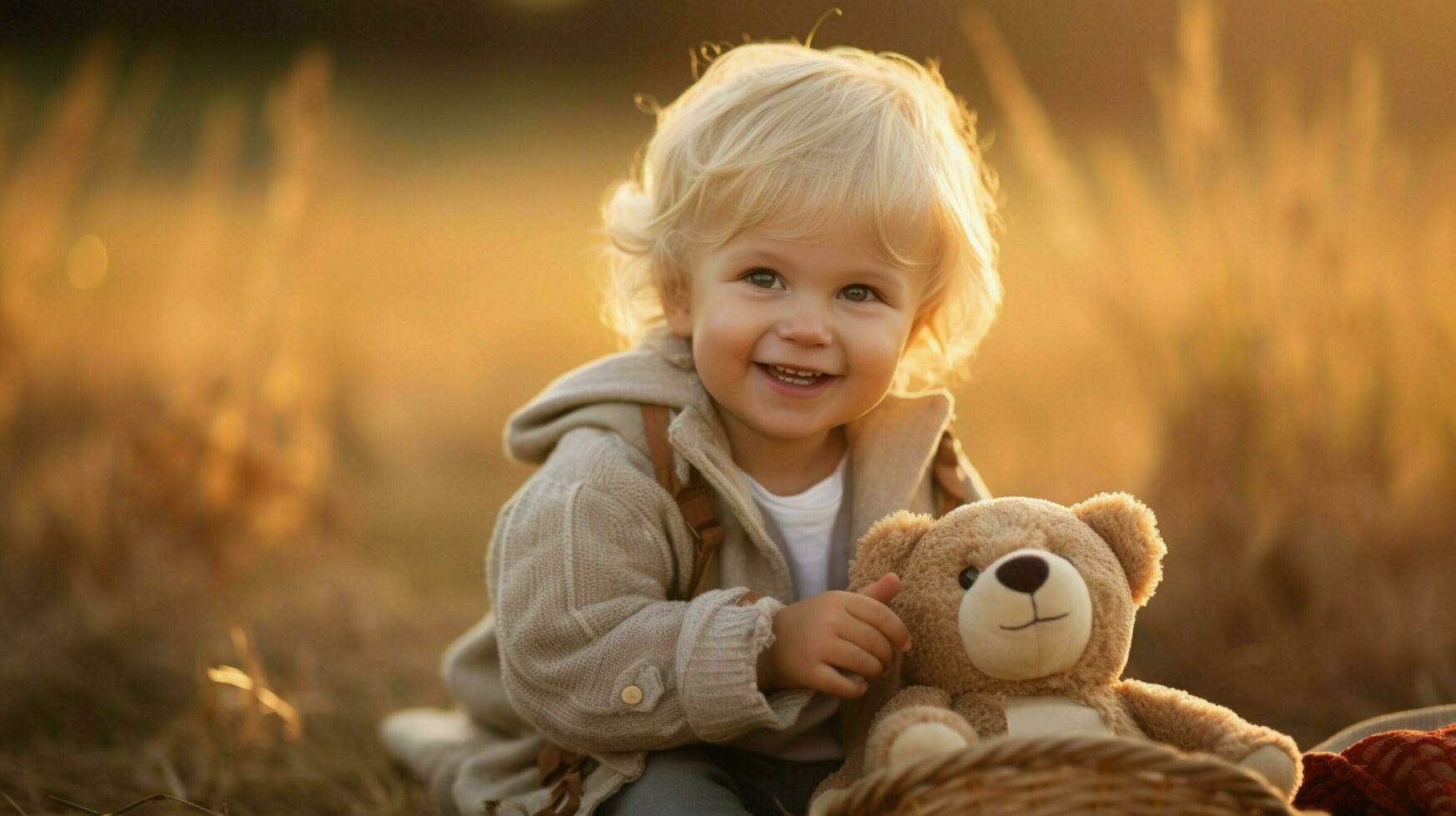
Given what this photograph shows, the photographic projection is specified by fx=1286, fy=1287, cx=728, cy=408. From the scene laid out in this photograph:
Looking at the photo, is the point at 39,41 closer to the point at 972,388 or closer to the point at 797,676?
the point at 972,388

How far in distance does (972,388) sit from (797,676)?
3.66m

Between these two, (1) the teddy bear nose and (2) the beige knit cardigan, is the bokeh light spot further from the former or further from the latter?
(1) the teddy bear nose

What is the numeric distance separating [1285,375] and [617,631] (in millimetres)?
1706

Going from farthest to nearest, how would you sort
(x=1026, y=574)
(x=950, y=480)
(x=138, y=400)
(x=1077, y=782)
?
(x=138, y=400)
(x=950, y=480)
(x=1026, y=574)
(x=1077, y=782)

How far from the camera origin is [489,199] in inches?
291

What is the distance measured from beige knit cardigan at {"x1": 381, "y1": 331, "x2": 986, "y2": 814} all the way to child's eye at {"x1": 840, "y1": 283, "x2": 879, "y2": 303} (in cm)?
28

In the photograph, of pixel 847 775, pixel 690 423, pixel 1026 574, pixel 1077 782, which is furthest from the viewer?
pixel 690 423

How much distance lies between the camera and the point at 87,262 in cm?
341

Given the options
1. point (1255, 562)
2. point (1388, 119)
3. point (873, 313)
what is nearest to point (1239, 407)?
point (1255, 562)

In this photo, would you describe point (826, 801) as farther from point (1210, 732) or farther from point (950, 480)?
point (950, 480)

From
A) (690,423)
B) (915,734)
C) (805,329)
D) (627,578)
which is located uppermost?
(805,329)

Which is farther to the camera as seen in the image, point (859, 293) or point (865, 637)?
point (859, 293)

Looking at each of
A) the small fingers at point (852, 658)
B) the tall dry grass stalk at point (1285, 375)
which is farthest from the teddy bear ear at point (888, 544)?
the tall dry grass stalk at point (1285, 375)

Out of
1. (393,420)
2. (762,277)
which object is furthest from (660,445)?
(393,420)
